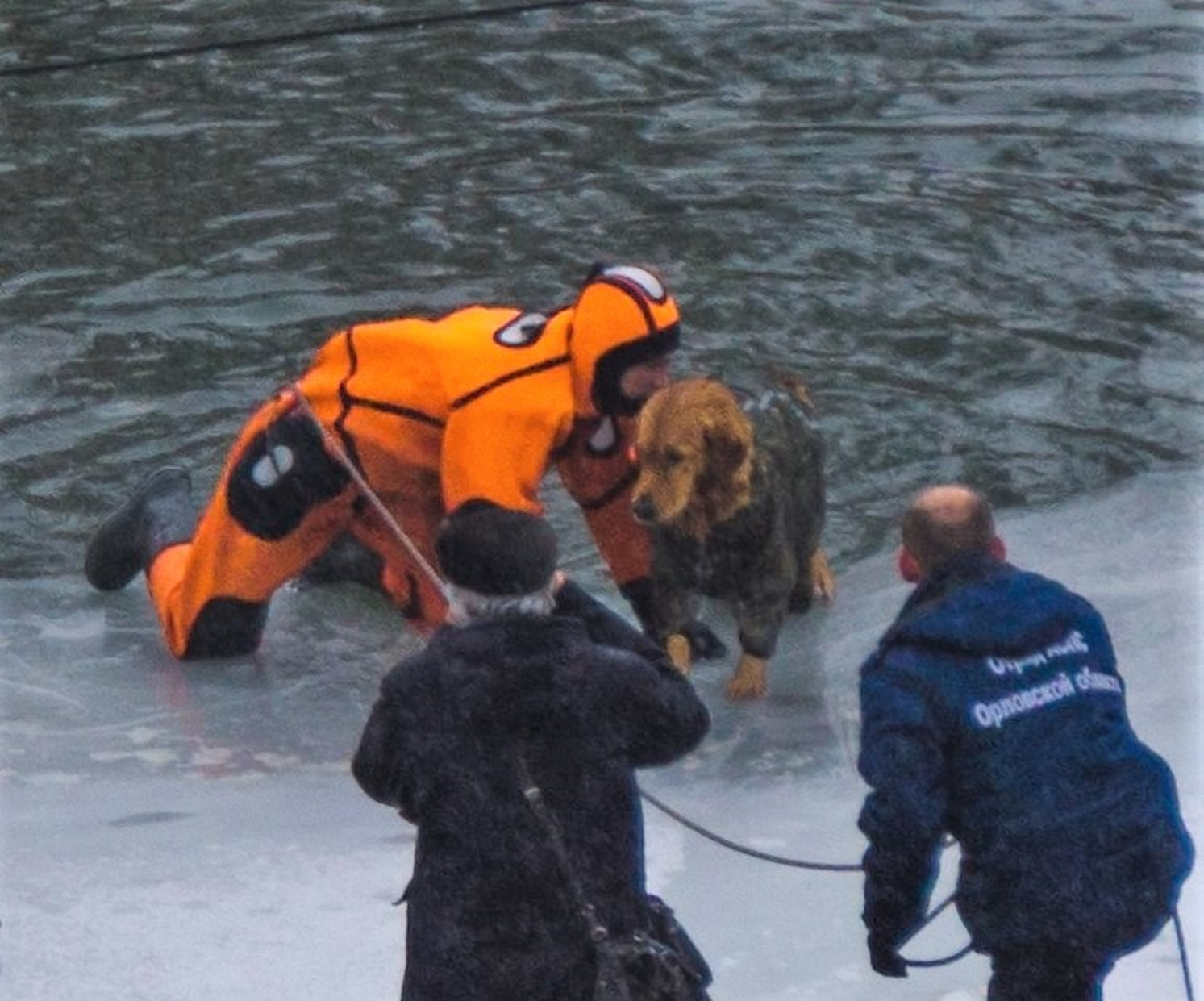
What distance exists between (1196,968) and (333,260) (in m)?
7.18

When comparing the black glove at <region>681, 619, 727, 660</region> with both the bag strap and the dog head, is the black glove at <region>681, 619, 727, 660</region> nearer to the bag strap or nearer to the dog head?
the dog head

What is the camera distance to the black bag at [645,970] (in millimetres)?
3752

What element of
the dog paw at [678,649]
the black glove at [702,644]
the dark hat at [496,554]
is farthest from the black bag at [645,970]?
the black glove at [702,644]

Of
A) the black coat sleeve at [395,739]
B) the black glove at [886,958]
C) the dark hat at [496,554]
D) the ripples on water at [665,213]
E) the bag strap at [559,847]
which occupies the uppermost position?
the dark hat at [496,554]

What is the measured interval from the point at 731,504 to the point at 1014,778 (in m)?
2.16

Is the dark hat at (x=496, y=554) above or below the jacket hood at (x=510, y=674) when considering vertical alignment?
above

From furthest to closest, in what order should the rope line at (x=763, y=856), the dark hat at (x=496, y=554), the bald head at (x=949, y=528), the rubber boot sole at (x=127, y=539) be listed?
1. the rubber boot sole at (x=127, y=539)
2. the rope line at (x=763, y=856)
3. the bald head at (x=949, y=528)
4. the dark hat at (x=496, y=554)

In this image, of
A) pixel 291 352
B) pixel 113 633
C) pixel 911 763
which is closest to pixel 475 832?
pixel 911 763

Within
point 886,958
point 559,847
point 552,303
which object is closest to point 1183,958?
point 886,958

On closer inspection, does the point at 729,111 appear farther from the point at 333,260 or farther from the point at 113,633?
the point at 113,633

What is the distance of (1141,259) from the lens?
11.1 metres

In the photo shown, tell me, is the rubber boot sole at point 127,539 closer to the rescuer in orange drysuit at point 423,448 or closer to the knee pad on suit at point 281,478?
the rescuer in orange drysuit at point 423,448

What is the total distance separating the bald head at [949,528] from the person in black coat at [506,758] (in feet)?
1.75

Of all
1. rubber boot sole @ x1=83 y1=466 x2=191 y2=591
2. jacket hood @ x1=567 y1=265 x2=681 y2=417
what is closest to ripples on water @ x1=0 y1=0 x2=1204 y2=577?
rubber boot sole @ x1=83 y1=466 x2=191 y2=591
